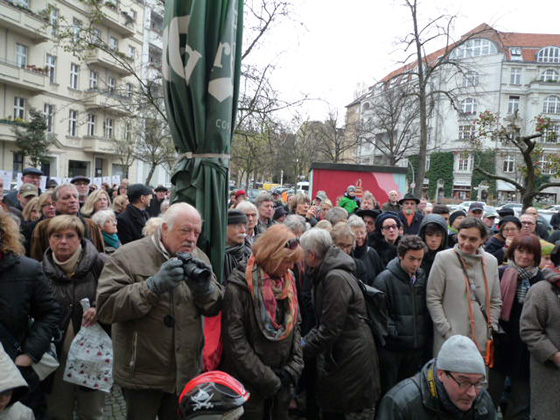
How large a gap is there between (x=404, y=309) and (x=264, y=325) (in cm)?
178

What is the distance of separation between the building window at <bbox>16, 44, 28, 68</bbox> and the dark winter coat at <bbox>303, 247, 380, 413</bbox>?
32.7 meters

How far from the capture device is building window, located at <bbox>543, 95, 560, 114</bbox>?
177 feet

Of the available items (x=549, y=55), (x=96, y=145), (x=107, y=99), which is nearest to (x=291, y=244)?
(x=107, y=99)

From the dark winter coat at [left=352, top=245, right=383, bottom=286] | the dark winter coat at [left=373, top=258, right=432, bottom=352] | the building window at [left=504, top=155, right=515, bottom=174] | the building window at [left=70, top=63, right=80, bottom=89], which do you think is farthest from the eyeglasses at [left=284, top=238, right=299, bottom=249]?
the building window at [left=504, top=155, right=515, bottom=174]

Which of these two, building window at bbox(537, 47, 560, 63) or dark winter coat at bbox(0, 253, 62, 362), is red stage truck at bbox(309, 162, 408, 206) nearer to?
dark winter coat at bbox(0, 253, 62, 362)

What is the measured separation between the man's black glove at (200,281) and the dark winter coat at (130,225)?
150 inches

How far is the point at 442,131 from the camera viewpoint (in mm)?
57750

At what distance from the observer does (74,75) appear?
1319 inches

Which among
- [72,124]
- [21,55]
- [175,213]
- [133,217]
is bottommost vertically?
[133,217]

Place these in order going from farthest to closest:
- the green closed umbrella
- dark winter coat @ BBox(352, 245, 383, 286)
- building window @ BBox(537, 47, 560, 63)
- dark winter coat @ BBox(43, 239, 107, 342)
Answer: building window @ BBox(537, 47, 560, 63), dark winter coat @ BBox(352, 245, 383, 286), dark winter coat @ BBox(43, 239, 107, 342), the green closed umbrella

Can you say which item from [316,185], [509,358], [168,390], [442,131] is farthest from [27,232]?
[442,131]

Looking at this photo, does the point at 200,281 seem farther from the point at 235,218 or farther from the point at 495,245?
the point at 495,245

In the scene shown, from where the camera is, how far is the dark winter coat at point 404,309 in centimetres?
387

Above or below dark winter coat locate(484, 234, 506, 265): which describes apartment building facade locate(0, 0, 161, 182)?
above
